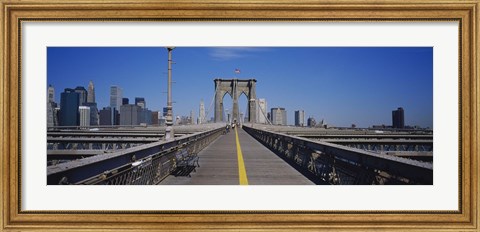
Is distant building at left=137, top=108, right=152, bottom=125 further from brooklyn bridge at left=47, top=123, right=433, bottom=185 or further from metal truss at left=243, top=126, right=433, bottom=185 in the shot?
metal truss at left=243, top=126, right=433, bottom=185

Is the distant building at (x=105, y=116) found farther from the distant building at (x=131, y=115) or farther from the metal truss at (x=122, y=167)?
the metal truss at (x=122, y=167)

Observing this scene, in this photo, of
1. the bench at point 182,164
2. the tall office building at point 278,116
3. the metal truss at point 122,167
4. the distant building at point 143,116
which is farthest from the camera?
the tall office building at point 278,116

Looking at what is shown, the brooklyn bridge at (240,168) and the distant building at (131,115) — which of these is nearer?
the brooklyn bridge at (240,168)

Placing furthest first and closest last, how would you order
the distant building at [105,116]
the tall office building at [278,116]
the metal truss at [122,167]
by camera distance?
the tall office building at [278,116] < the distant building at [105,116] < the metal truss at [122,167]

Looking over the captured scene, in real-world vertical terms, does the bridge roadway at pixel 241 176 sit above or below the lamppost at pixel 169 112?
below

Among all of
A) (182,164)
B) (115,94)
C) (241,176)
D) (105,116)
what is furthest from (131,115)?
(241,176)

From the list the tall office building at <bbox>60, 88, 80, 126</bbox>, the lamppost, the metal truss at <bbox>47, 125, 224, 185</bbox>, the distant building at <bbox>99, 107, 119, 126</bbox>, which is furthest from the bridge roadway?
the distant building at <bbox>99, 107, 119, 126</bbox>

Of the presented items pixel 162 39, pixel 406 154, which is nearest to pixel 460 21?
pixel 162 39

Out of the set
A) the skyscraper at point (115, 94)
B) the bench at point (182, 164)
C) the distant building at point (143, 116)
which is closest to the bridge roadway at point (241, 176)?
the bench at point (182, 164)
